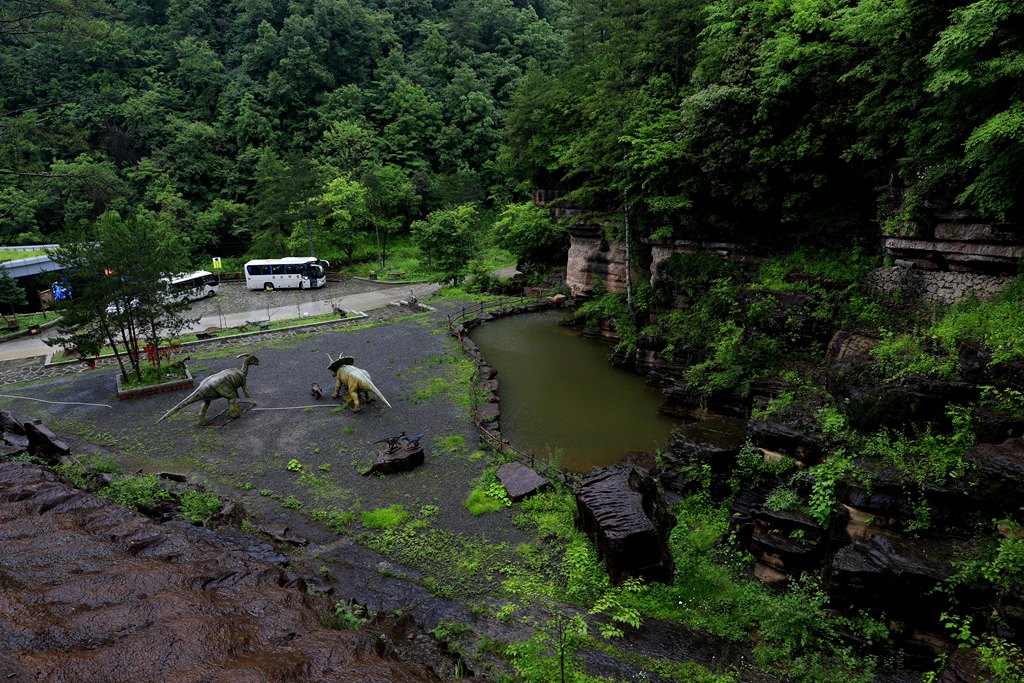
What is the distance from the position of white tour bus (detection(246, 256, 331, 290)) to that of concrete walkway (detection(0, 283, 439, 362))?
11.8ft

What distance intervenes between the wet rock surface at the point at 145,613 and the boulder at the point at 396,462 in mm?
6410

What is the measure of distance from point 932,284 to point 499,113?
164 ft

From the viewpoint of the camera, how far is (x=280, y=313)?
3094 centimetres

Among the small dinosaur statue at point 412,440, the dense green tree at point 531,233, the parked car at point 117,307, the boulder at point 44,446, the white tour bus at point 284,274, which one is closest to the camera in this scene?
the boulder at point 44,446

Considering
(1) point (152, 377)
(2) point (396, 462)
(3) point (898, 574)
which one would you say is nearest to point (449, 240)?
(1) point (152, 377)

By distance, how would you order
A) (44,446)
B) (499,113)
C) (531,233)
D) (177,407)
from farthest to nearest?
1. (499,113)
2. (531,233)
3. (177,407)
4. (44,446)

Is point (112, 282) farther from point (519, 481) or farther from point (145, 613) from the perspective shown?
point (145, 613)

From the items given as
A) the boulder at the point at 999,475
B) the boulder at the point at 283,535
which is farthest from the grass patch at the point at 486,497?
the boulder at the point at 999,475

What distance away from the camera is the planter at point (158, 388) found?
18.5m

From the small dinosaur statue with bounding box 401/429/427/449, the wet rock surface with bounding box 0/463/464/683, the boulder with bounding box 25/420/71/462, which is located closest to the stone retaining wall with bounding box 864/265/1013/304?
the small dinosaur statue with bounding box 401/429/427/449

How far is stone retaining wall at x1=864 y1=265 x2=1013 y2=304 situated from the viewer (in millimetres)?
12648

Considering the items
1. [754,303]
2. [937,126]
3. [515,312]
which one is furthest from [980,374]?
[515,312]

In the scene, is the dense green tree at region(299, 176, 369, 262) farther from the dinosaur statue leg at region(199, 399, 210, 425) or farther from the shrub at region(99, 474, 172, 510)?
the shrub at region(99, 474, 172, 510)

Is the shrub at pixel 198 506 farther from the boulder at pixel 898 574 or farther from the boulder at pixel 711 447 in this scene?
the boulder at pixel 898 574
